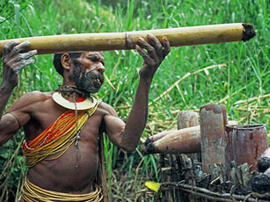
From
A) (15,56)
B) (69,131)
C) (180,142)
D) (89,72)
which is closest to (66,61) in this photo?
(89,72)

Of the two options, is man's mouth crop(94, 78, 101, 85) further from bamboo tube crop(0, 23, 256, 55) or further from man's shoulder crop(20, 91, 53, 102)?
bamboo tube crop(0, 23, 256, 55)

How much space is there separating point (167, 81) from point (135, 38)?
2.52 meters

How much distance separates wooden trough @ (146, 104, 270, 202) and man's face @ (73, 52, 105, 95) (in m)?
0.61

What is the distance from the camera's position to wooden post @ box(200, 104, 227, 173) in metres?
2.43

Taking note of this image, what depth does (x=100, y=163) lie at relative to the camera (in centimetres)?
260

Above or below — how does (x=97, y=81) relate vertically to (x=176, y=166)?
above

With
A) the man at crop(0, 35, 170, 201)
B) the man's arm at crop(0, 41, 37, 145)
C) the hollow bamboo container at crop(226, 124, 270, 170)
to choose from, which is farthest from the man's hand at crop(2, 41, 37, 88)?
the hollow bamboo container at crop(226, 124, 270, 170)

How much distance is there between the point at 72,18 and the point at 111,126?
5.61 meters

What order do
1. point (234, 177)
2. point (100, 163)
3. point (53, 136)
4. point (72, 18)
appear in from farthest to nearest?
1. point (72, 18)
2. point (100, 163)
3. point (53, 136)
4. point (234, 177)

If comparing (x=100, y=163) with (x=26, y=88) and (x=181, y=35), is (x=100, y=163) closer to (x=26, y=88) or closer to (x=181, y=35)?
(x=181, y=35)

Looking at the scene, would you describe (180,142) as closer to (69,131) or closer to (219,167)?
(219,167)

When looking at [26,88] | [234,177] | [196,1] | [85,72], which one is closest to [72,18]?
[196,1]

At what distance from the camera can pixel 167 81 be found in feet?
14.6

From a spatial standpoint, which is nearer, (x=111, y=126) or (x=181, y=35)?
(x=181, y=35)
